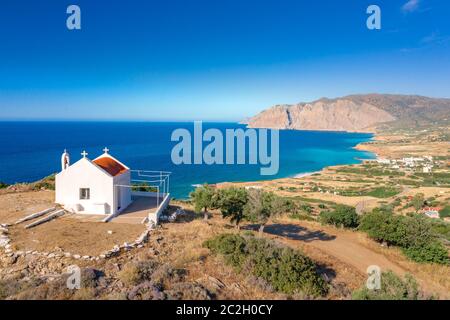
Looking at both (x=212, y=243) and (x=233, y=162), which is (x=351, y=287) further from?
(x=233, y=162)

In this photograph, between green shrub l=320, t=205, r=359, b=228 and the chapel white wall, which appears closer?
the chapel white wall

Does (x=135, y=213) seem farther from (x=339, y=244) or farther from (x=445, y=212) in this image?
(x=445, y=212)

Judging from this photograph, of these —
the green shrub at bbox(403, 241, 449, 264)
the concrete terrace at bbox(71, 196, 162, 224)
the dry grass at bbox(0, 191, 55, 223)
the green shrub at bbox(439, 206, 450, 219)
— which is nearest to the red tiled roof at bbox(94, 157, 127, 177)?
the concrete terrace at bbox(71, 196, 162, 224)

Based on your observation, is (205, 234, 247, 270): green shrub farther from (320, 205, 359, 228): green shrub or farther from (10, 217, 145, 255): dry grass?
(320, 205, 359, 228): green shrub

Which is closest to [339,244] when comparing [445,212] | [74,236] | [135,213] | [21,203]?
[135,213]

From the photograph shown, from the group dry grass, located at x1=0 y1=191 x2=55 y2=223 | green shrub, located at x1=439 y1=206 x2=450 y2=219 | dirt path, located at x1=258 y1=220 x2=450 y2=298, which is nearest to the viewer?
dirt path, located at x1=258 y1=220 x2=450 y2=298
